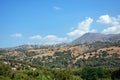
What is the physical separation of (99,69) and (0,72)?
5507cm

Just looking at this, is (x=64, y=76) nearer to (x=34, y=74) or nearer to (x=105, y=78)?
(x=34, y=74)

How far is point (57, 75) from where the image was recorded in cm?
12394

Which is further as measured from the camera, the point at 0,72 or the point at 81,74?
the point at 81,74

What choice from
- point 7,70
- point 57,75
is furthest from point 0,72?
point 57,75

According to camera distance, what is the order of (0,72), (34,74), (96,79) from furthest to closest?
1. (96,79)
2. (34,74)
3. (0,72)

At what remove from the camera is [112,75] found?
456 ft

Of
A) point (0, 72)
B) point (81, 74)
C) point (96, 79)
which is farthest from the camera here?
point (81, 74)

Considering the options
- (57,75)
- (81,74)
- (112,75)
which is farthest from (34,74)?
(112,75)

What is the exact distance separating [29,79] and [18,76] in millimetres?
6533

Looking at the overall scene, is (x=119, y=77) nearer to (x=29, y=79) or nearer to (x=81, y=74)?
(x=81, y=74)

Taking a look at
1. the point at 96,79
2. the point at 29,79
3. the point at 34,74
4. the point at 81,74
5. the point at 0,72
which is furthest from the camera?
the point at 81,74

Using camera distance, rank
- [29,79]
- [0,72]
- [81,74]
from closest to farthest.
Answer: [29,79] → [0,72] → [81,74]

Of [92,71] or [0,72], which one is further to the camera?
[92,71]

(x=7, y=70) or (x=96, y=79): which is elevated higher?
(x=7, y=70)
